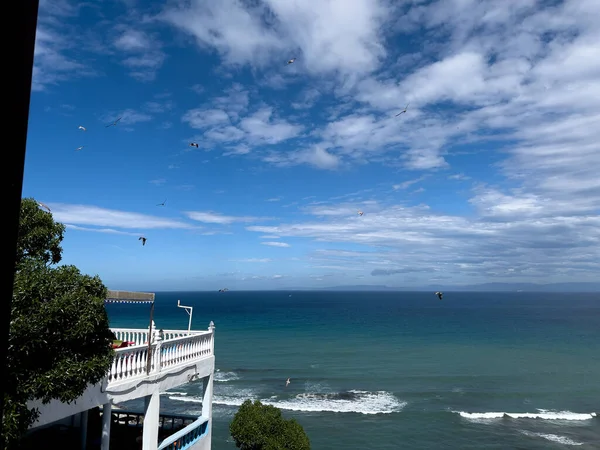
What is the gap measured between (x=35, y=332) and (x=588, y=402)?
4391cm

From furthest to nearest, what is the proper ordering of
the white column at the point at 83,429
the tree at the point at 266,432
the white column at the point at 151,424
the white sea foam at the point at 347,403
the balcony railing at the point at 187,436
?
the white sea foam at the point at 347,403 → the tree at the point at 266,432 → the white column at the point at 83,429 → the balcony railing at the point at 187,436 → the white column at the point at 151,424

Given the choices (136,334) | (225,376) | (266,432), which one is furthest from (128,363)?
(225,376)

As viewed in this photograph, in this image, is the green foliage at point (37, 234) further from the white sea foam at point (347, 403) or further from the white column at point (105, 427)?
the white sea foam at point (347, 403)

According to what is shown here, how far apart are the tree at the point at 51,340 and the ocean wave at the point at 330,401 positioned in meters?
28.8

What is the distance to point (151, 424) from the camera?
11750 millimetres

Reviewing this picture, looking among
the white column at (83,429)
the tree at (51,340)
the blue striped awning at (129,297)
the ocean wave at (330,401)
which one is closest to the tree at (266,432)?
the white column at (83,429)

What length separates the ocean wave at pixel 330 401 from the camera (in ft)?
113

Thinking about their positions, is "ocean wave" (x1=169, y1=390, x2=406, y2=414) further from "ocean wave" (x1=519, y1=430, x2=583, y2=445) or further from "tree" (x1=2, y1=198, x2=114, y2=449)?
"tree" (x1=2, y1=198, x2=114, y2=449)

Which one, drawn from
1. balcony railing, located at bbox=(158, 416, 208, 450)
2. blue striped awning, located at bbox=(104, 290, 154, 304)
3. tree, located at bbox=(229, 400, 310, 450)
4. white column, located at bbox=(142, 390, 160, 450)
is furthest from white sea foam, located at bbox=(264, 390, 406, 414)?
blue striped awning, located at bbox=(104, 290, 154, 304)

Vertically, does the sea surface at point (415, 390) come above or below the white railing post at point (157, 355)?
below

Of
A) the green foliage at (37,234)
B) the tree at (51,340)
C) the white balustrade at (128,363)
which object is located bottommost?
the white balustrade at (128,363)

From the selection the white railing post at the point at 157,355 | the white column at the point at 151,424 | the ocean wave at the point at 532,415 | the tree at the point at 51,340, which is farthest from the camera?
the ocean wave at the point at 532,415

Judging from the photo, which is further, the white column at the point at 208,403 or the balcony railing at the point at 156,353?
the white column at the point at 208,403

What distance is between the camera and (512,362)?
54.3 metres
